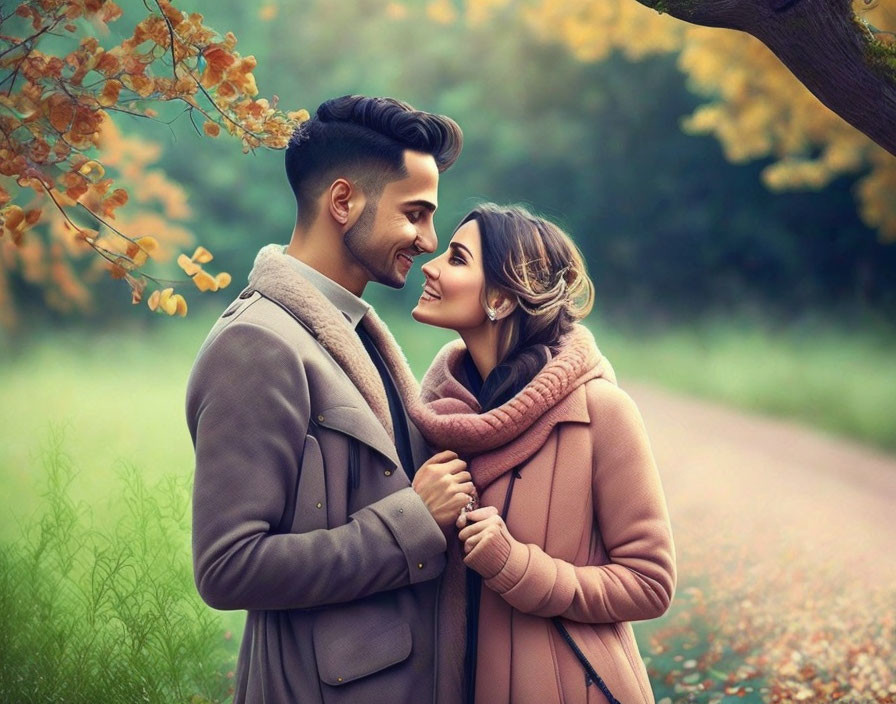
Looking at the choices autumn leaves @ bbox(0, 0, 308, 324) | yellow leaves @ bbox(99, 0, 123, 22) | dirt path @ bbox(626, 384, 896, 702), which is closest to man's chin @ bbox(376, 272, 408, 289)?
autumn leaves @ bbox(0, 0, 308, 324)

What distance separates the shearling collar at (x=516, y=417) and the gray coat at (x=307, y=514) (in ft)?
0.44

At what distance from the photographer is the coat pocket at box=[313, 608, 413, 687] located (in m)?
2.26

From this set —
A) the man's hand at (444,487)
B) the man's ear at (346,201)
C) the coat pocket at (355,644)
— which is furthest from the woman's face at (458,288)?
the coat pocket at (355,644)


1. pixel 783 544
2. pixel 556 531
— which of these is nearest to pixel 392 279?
pixel 556 531

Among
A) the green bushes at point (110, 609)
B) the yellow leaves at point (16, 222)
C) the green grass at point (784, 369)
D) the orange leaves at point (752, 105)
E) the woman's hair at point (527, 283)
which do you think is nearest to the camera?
the woman's hair at point (527, 283)

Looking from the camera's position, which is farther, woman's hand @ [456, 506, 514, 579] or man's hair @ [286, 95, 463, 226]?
man's hair @ [286, 95, 463, 226]

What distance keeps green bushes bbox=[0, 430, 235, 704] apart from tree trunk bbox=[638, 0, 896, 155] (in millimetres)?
3321

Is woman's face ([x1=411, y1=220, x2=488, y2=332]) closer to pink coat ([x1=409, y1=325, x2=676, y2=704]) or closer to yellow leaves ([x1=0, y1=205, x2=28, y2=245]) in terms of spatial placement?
pink coat ([x1=409, y1=325, x2=676, y2=704])

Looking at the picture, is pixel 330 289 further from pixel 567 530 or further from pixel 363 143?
pixel 567 530

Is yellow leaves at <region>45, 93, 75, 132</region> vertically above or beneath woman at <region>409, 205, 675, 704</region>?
above

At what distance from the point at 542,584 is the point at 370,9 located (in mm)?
5442

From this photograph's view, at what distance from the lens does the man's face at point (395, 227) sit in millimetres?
2549

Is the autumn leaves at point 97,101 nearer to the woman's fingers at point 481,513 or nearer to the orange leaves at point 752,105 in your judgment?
the woman's fingers at point 481,513

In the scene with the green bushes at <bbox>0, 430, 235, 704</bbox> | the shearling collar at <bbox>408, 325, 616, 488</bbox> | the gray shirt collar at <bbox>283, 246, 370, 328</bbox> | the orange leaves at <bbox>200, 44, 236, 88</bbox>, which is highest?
the orange leaves at <bbox>200, 44, 236, 88</bbox>
